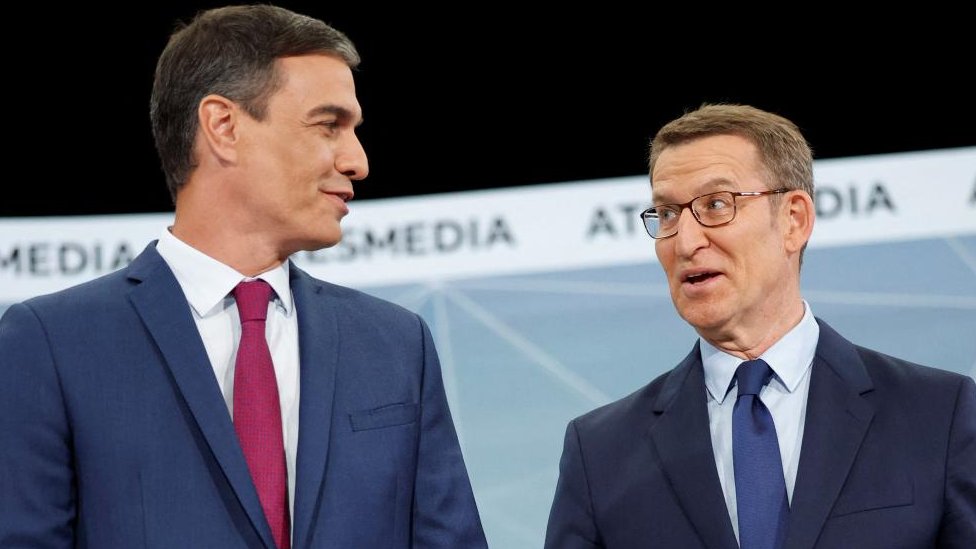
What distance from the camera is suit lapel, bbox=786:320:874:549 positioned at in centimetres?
217

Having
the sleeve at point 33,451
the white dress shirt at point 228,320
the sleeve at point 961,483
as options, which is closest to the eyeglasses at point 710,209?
the sleeve at point 961,483

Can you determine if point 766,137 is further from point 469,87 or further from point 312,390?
point 469,87

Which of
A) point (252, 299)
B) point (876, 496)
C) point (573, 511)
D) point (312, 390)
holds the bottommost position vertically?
point (573, 511)

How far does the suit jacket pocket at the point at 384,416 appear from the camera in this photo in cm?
203

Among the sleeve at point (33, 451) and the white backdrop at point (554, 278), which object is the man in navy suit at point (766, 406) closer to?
the sleeve at point (33, 451)

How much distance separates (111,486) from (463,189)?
7.76 ft

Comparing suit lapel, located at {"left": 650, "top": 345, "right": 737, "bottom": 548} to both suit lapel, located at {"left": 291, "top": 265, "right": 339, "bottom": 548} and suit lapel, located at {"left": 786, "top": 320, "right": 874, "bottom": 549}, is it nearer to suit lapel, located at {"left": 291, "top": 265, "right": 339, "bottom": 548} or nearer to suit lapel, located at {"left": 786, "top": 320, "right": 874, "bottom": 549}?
suit lapel, located at {"left": 786, "top": 320, "right": 874, "bottom": 549}

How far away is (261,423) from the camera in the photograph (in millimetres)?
1930

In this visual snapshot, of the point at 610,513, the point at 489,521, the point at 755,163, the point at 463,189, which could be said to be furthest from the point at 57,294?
the point at 463,189

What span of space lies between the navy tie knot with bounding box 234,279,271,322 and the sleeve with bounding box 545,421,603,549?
0.74 m

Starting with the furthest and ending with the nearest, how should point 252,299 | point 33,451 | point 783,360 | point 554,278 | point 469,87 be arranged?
point 469,87, point 554,278, point 783,360, point 252,299, point 33,451

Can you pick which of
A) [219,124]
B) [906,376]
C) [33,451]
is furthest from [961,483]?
[33,451]

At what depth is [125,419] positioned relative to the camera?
1878 millimetres

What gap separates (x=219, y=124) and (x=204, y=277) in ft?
0.89
